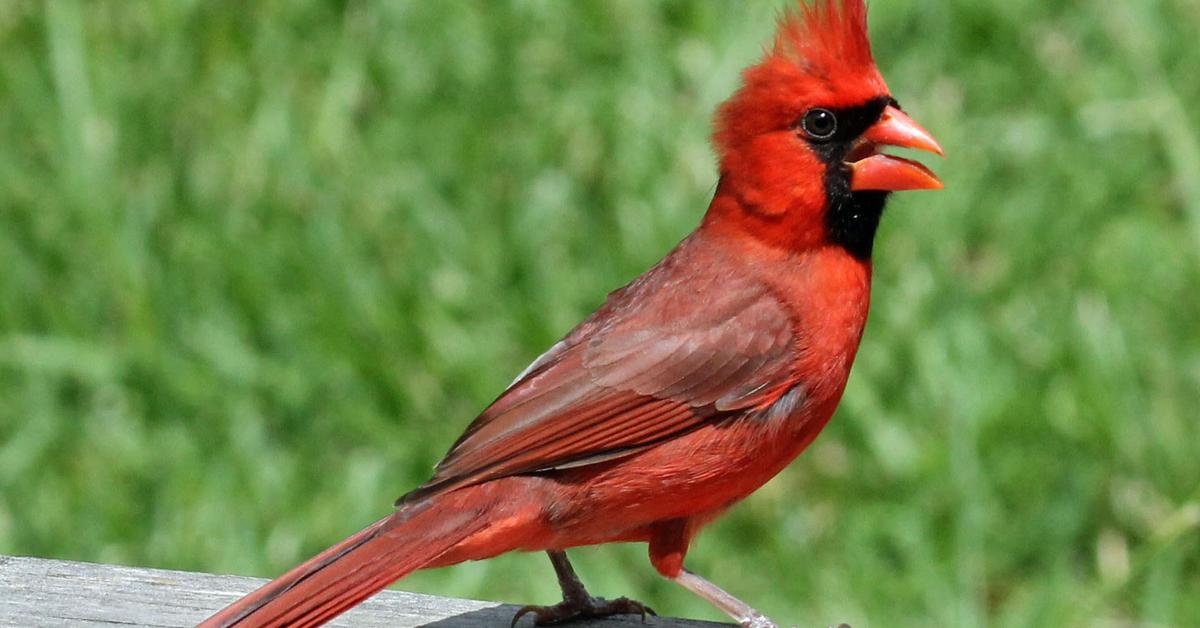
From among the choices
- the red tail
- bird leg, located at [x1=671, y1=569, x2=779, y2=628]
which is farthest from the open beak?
the red tail

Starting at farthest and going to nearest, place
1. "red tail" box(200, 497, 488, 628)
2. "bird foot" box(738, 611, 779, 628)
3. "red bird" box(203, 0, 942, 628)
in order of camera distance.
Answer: "bird foot" box(738, 611, 779, 628)
"red bird" box(203, 0, 942, 628)
"red tail" box(200, 497, 488, 628)

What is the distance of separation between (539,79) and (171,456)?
5.58 feet

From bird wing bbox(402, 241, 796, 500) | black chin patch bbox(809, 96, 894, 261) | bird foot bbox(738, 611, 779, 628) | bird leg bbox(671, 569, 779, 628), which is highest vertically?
black chin patch bbox(809, 96, 894, 261)

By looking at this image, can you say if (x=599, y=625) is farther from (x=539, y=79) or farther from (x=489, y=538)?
(x=539, y=79)

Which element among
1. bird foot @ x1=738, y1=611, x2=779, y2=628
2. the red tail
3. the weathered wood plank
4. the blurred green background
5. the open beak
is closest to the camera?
the red tail

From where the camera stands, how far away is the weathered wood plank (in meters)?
2.78

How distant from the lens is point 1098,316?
510cm

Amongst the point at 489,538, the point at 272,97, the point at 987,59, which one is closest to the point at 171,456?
the point at 272,97

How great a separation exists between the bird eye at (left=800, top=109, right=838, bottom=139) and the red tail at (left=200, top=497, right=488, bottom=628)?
0.84 meters

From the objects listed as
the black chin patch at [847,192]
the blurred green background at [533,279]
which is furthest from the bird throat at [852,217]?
A: the blurred green background at [533,279]

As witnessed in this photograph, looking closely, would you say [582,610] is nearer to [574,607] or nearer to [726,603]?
[574,607]

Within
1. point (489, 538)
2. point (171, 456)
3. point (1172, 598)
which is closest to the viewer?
point (489, 538)

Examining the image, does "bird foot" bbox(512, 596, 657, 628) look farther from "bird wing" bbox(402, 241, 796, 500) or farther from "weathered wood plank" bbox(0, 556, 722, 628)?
"bird wing" bbox(402, 241, 796, 500)

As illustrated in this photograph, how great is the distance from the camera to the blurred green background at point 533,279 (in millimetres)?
4660
